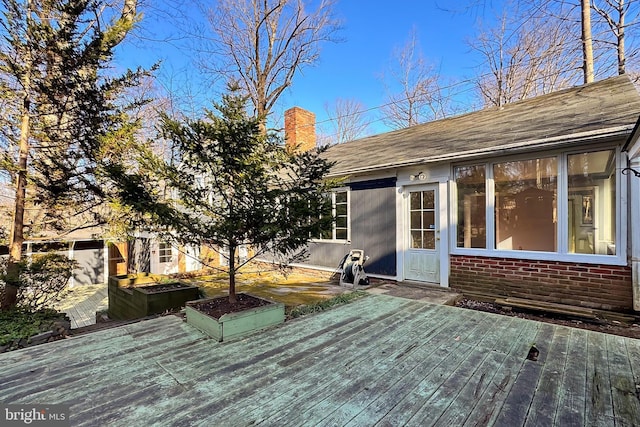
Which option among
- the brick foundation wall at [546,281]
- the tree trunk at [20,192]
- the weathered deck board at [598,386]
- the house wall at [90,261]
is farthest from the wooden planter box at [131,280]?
the house wall at [90,261]

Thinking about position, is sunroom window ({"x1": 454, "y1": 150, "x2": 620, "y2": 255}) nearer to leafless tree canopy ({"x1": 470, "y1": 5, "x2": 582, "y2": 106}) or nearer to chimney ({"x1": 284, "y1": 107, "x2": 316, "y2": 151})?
chimney ({"x1": 284, "y1": 107, "x2": 316, "y2": 151})

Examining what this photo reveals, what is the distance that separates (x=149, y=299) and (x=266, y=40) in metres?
13.2

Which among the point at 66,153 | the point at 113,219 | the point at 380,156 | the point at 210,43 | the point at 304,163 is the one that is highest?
the point at 210,43

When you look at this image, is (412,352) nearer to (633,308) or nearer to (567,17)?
(633,308)

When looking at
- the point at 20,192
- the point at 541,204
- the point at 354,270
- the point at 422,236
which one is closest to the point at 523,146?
the point at 541,204

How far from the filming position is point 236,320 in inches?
134

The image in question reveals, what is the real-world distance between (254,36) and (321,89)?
15.0 feet

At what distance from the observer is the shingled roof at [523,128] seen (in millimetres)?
4223

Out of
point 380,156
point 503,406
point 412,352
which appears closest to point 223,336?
point 412,352

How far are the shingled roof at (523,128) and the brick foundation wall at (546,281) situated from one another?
1.85m

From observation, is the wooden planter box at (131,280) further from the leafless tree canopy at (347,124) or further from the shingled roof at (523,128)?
the leafless tree canopy at (347,124)

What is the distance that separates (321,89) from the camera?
16.8 metres

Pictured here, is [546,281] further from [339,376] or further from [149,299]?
[149,299]

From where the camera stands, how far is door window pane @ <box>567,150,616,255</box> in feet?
13.8
